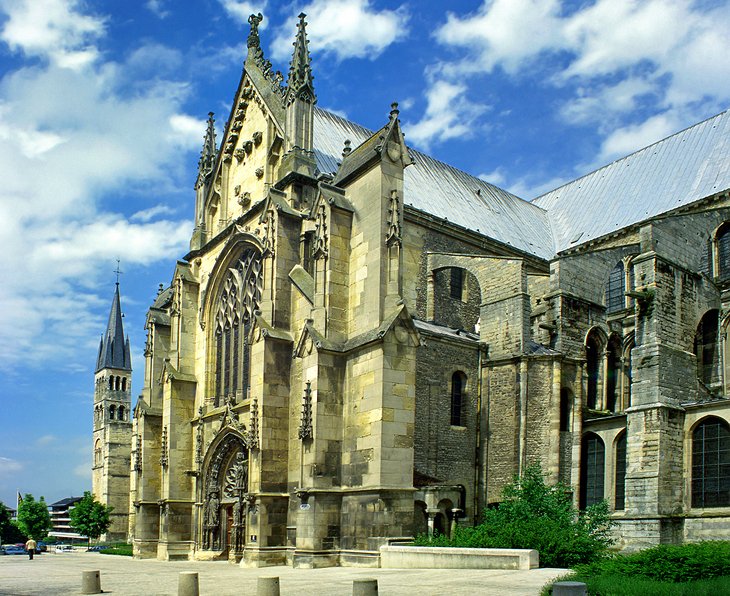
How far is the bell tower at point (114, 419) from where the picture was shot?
8400 cm

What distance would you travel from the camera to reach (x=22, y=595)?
1495 centimetres

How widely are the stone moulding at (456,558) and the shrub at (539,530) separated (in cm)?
62

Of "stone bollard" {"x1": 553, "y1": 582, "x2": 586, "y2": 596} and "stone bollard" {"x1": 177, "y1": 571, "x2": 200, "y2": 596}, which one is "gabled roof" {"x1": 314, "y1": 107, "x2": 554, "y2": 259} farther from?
"stone bollard" {"x1": 553, "y1": 582, "x2": 586, "y2": 596}

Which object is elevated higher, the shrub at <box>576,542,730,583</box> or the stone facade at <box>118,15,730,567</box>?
the stone facade at <box>118,15,730,567</box>

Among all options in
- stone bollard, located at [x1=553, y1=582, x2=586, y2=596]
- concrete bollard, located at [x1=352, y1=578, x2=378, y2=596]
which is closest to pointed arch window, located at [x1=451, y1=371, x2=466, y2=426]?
concrete bollard, located at [x1=352, y1=578, x2=378, y2=596]

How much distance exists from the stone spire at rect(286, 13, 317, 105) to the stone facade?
66mm

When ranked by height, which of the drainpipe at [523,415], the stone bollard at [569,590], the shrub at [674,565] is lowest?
the shrub at [674,565]

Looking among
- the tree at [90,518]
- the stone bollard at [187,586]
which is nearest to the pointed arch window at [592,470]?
the stone bollard at [187,586]

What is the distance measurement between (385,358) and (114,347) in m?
81.8

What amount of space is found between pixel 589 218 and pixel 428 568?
84.1 feet

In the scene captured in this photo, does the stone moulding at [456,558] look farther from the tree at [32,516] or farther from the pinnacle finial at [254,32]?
the tree at [32,516]

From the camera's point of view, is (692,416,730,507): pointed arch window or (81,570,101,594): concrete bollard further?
(692,416,730,507): pointed arch window

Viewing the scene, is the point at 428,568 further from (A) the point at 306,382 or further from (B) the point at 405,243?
(B) the point at 405,243

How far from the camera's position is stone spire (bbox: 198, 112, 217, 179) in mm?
33688
